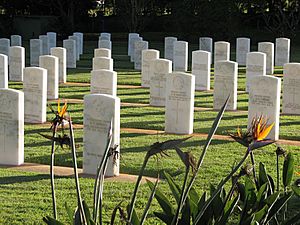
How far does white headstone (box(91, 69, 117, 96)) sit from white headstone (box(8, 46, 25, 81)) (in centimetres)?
647

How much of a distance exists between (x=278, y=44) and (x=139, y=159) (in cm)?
1574

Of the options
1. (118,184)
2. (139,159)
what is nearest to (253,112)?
(139,159)

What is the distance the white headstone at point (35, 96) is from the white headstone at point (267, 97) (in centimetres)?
403

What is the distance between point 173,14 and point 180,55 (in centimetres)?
1288

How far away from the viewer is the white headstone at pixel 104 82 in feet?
48.1

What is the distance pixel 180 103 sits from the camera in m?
13.3

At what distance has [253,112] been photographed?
13.0m

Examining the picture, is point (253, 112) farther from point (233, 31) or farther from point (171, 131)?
point (233, 31)

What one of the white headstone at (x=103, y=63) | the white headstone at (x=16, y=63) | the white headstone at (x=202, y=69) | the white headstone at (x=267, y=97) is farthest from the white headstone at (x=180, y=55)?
the white headstone at (x=267, y=97)

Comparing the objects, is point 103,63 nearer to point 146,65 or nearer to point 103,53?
point 146,65

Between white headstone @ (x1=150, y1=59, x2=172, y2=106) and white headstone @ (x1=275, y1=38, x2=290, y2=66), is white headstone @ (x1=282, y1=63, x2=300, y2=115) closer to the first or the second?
white headstone @ (x1=150, y1=59, x2=172, y2=106)

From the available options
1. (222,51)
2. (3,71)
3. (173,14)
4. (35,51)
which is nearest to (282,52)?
(222,51)

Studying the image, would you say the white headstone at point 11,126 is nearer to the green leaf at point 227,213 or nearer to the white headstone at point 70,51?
the green leaf at point 227,213

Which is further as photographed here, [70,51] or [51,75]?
[70,51]
